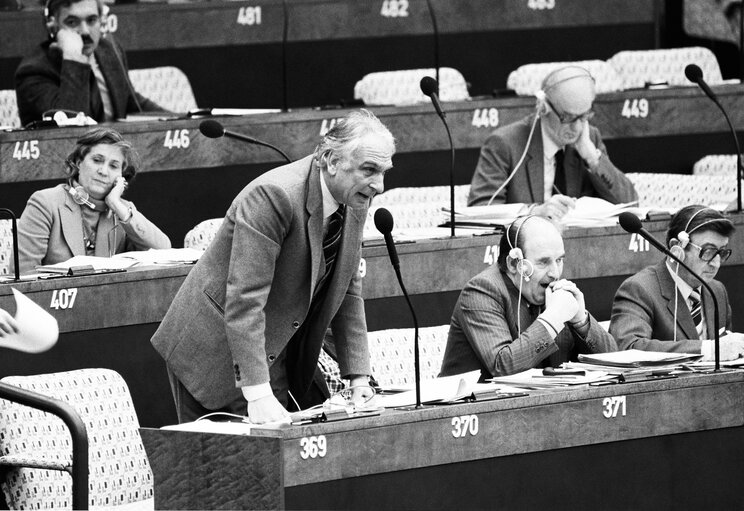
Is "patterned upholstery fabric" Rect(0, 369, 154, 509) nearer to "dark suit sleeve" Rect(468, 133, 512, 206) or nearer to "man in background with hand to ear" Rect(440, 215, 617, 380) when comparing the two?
"man in background with hand to ear" Rect(440, 215, 617, 380)

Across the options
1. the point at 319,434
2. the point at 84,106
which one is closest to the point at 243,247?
the point at 319,434

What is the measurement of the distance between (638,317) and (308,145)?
202cm

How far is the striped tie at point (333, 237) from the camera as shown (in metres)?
3.50

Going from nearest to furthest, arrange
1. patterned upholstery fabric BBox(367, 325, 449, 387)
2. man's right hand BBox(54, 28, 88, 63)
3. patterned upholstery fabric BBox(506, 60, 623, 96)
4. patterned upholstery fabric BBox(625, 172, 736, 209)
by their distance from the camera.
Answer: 1. patterned upholstery fabric BBox(367, 325, 449, 387)
2. man's right hand BBox(54, 28, 88, 63)
3. patterned upholstery fabric BBox(625, 172, 736, 209)
4. patterned upholstery fabric BBox(506, 60, 623, 96)

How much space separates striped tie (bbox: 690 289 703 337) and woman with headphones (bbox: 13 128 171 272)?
5.65 feet

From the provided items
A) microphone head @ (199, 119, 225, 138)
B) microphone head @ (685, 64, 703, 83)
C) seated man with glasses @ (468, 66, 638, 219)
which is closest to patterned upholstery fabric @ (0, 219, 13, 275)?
microphone head @ (199, 119, 225, 138)

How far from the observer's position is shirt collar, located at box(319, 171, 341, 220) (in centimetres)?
343

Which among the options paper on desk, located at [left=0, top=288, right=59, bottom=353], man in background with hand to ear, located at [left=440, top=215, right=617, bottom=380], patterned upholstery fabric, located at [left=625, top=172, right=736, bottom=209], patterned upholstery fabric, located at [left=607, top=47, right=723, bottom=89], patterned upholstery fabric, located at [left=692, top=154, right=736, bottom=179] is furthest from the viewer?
patterned upholstery fabric, located at [left=607, top=47, right=723, bottom=89]

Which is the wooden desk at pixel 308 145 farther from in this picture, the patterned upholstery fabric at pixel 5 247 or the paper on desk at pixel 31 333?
the paper on desk at pixel 31 333

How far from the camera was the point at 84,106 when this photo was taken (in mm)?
5910

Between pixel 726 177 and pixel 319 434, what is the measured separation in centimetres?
347

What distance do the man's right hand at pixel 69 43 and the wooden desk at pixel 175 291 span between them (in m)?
1.60

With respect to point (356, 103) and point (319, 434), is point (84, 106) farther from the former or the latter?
point (319, 434)

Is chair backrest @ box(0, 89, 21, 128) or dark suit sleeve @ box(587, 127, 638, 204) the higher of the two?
chair backrest @ box(0, 89, 21, 128)
